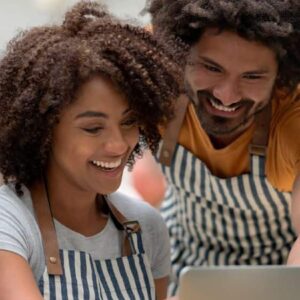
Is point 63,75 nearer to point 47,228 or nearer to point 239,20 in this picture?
point 47,228

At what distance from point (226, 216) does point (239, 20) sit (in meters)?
0.42

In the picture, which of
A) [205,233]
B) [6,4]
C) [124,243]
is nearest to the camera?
[124,243]

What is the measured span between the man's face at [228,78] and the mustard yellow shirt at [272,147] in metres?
0.04

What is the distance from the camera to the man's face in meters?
1.23

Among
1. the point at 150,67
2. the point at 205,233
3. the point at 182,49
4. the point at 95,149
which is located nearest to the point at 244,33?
the point at 182,49

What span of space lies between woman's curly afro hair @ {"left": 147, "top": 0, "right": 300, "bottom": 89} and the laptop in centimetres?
47

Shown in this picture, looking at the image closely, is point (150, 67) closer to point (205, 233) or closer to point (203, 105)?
point (203, 105)

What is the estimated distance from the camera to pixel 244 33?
47.8 inches

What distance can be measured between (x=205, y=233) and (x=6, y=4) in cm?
89

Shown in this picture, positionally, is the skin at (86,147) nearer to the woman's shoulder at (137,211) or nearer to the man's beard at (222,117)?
the woman's shoulder at (137,211)

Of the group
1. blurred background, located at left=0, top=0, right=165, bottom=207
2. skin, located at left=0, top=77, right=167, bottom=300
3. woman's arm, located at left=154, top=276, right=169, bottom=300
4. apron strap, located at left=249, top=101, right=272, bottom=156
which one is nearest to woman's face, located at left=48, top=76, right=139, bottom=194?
skin, located at left=0, top=77, right=167, bottom=300

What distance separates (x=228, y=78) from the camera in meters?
1.25

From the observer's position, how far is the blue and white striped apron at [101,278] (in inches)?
39.3

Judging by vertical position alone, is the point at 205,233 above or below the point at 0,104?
below
